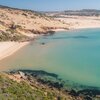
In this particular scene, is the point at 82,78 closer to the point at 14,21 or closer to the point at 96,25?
the point at 14,21

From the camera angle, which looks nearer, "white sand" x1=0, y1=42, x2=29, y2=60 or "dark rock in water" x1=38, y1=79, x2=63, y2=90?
"dark rock in water" x1=38, y1=79, x2=63, y2=90

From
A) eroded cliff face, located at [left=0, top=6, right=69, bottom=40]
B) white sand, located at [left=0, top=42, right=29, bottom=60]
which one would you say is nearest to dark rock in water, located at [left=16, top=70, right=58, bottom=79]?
white sand, located at [left=0, top=42, right=29, bottom=60]

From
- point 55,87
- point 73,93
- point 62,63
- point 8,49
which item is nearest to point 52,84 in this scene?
point 55,87

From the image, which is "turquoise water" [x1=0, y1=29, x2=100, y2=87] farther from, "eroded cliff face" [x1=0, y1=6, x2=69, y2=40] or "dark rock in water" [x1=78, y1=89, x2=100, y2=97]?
"eroded cliff face" [x1=0, y1=6, x2=69, y2=40]

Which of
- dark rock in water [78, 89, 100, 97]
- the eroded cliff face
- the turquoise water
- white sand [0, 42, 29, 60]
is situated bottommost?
dark rock in water [78, 89, 100, 97]

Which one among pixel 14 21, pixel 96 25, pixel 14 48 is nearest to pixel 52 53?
pixel 14 48

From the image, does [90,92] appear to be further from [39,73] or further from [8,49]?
[8,49]

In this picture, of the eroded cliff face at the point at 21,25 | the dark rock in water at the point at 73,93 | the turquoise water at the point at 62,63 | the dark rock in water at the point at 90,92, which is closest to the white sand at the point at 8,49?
the turquoise water at the point at 62,63

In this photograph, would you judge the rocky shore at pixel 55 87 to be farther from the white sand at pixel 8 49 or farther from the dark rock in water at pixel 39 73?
the white sand at pixel 8 49
